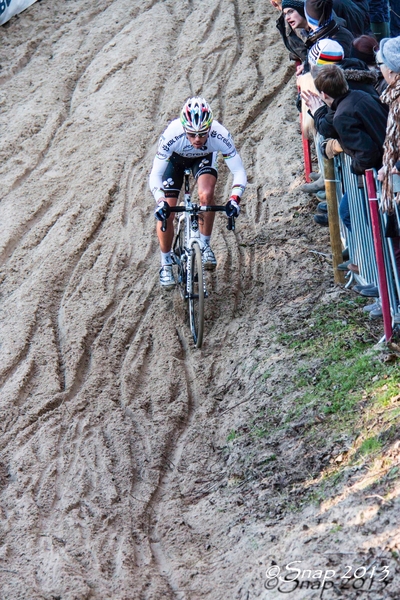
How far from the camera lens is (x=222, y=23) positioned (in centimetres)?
1404

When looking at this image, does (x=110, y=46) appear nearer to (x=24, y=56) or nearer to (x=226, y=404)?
(x=24, y=56)

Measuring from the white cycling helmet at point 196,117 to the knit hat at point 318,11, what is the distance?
159cm

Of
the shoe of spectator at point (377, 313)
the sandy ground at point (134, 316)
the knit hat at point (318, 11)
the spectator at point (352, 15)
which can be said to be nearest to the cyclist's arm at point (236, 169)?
the sandy ground at point (134, 316)

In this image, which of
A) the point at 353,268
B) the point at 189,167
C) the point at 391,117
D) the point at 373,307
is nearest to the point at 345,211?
the point at 353,268

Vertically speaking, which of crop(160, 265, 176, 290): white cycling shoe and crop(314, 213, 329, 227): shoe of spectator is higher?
crop(314, 213, 329, 227): shoe of spectator

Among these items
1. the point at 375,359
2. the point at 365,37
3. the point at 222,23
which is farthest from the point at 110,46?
the point at 375,359

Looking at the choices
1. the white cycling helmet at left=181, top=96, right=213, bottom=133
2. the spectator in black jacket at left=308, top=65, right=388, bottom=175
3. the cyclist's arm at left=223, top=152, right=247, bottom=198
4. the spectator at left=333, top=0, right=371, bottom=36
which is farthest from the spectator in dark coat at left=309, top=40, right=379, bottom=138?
the spectator at left=333, top=0, right=371, bottom=36

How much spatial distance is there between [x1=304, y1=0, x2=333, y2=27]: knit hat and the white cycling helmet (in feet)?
5.20

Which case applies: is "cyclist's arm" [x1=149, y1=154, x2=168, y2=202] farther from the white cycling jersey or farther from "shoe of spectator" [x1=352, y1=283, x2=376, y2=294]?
"shoe of spectator" [x1=352, y1=283, x2=376, y2=294]

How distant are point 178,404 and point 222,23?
386 inches

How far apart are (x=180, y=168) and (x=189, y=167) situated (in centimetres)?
10

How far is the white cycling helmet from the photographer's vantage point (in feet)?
23.3

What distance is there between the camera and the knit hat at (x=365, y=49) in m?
7.20

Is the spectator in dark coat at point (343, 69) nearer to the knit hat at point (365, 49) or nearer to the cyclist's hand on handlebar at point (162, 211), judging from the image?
the knit hat at point (365, 49)
